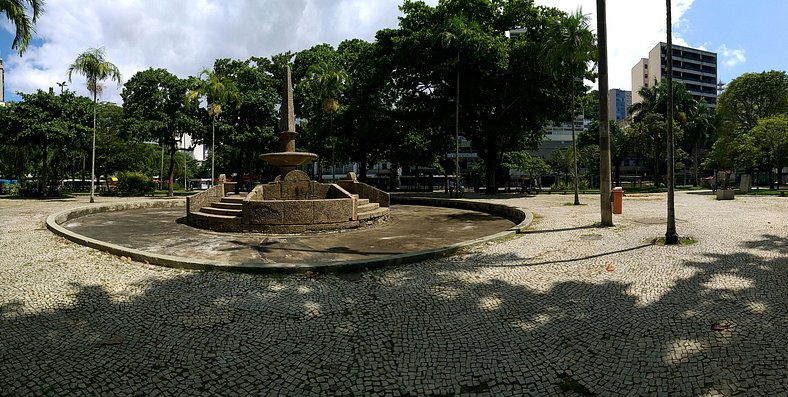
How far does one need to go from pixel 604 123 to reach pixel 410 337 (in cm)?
967

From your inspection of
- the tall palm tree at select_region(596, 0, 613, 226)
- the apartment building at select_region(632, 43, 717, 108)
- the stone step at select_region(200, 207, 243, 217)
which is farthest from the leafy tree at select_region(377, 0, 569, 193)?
the apartment building at select_region(632, 43, 717, 108)

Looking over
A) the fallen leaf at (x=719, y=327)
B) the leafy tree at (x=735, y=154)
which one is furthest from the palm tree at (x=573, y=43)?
the leafy tree at (x=735, y=154)

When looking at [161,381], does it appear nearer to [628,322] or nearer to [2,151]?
[628,322]

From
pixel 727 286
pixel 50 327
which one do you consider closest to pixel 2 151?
pixel 50 327

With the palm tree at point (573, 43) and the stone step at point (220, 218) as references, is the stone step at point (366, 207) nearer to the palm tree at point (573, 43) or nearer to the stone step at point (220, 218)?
the stone step at point (220, 218)

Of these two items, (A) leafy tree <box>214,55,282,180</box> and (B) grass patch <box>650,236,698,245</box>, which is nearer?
(B) grass patch <box>650,236,698,245</box>

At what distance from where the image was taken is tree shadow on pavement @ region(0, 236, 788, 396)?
3.28 meters

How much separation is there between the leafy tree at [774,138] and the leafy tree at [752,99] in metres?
14.5

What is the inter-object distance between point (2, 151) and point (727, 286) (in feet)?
166

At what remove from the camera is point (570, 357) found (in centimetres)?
364

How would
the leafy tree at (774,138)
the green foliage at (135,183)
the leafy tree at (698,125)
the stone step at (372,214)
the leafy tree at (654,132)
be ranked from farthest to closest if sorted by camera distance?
1. the leafy tree at (698,125)
2. the leafy tree at (654,132)
3. the green foliage at (135,183)
4. the leafy tree at (774,138)
5. the stone step at (372,214)

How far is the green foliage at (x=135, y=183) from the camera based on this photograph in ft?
126

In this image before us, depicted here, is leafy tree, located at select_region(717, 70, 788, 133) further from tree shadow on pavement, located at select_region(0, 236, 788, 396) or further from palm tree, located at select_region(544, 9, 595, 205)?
tree shadow on pavement, located at select_region(0, 236, 788, 396)

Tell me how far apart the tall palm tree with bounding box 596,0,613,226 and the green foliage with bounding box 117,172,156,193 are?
39682 millimetres
